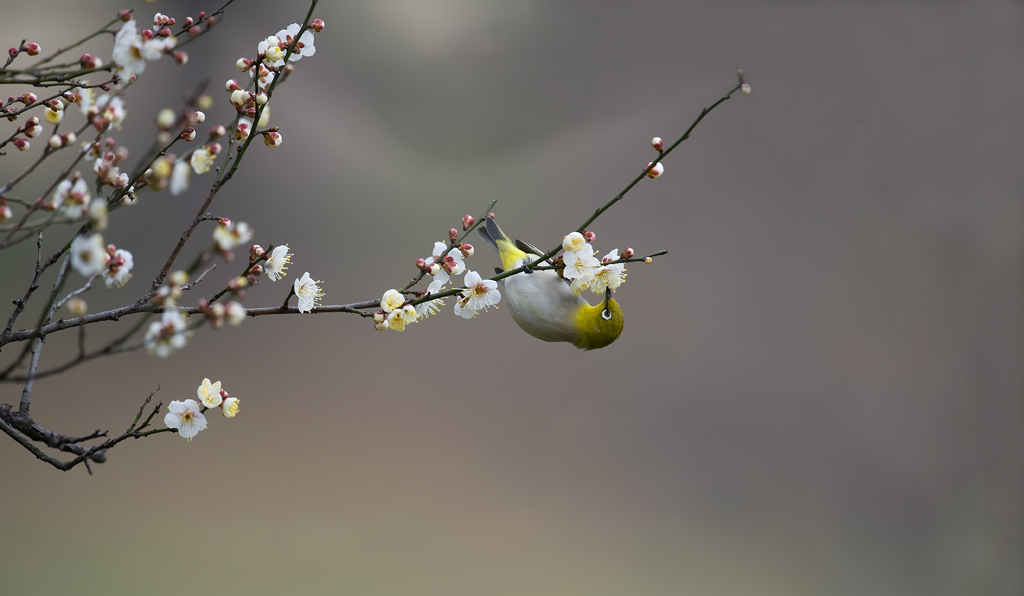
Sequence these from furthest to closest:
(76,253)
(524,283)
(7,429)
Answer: (524,283)
(7,429)
(76,253)

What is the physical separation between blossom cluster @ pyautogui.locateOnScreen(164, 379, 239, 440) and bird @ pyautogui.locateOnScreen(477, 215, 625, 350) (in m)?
0.44

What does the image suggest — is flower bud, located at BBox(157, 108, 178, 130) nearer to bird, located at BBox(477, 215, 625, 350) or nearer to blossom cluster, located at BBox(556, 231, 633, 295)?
blossom cluster, located at BBox(556, 231, 633, 295)

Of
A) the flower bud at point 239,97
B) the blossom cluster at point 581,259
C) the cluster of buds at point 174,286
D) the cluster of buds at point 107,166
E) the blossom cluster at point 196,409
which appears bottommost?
the cluster of buds at point 174,286

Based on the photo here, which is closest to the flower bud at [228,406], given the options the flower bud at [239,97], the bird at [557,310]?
the flower bud at [239,97]

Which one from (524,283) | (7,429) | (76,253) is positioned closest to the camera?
(76,253)

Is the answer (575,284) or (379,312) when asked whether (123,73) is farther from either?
(575,284)

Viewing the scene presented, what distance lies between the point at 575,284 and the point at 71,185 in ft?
1.31

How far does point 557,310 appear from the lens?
960mm

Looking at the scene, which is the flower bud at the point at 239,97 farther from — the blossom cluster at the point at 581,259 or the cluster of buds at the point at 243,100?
the blossom cluster at the point at 581,259

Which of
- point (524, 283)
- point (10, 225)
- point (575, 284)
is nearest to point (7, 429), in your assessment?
point (10, 225)

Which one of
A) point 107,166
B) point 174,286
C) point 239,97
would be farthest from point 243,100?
point 174,286

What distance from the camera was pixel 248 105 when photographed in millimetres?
623

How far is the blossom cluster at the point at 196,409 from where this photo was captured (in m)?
0.61

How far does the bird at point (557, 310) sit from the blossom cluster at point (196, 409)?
1.45 ft
